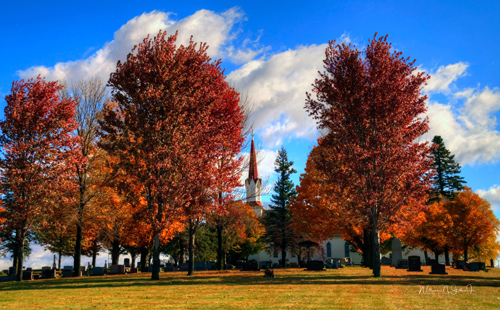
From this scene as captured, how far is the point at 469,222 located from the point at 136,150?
3619 cm

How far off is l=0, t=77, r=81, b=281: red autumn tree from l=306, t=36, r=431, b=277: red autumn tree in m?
15.9

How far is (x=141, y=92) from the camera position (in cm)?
2030

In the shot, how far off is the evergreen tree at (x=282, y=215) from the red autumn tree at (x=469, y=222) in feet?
56.7

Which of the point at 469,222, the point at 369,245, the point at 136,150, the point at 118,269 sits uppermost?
the point at 136,150

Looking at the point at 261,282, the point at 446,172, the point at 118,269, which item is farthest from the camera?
the point at 446,172

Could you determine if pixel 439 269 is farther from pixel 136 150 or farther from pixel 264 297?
pixel 136 150

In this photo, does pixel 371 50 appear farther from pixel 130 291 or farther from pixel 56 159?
pixel 56 159

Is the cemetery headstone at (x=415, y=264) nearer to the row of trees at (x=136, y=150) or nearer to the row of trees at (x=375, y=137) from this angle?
the row of trees at (x=375, y=137)

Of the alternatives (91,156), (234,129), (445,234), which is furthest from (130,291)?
(445,234)

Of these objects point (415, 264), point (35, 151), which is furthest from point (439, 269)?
point (35, 151)

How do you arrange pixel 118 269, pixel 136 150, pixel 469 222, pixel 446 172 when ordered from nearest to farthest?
pixel 136 150 → pixel 118 269 → pixel 469 222 → pixel 446 172

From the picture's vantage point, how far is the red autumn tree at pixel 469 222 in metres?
40.6

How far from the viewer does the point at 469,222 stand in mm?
40688

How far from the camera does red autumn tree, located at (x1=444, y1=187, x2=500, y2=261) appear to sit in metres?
40.6
